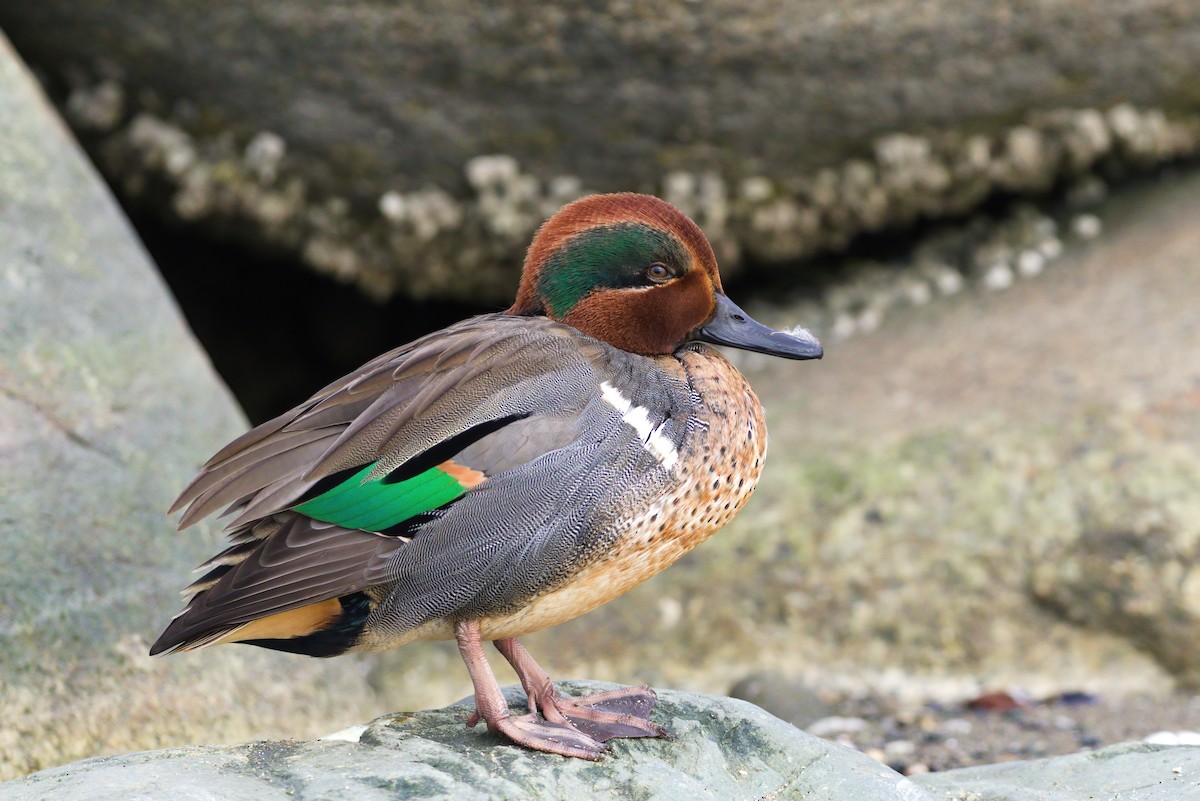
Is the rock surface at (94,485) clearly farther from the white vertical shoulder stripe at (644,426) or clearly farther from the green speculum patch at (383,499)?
the white vertical shoulder stripe at (644,426)

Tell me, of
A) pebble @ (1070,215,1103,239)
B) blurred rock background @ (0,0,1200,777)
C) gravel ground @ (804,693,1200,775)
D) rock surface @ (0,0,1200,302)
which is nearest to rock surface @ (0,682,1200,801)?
gravel ground @ (804,693,1200,775)

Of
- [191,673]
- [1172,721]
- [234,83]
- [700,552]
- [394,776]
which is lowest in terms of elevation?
[1172,721]

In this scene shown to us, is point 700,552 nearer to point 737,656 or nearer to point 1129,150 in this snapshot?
point 737,656

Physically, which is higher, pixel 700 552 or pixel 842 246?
pixel 842 246

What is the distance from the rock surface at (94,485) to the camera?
12.0ft

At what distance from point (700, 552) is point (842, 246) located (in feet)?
6.01

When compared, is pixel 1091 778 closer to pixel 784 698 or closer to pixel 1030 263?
pixel 784 698

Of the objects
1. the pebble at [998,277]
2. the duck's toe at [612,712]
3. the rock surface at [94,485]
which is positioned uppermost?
the rock surface at [94,485]

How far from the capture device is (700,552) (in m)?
5.30

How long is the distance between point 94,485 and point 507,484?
64.2 inches

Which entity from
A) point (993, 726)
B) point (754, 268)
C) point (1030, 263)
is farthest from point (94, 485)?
point (1030, 263)

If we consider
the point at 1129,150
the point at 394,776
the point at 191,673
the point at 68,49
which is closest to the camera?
the point at 394,776

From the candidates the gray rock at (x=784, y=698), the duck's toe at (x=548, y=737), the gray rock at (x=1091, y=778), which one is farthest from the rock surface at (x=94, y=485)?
the gray rock at (x=1091, y=778)

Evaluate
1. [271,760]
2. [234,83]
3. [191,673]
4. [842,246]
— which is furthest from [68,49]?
[271,760]
